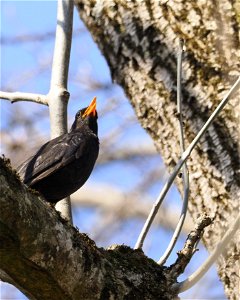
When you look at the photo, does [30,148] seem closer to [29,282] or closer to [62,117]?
[62,117]

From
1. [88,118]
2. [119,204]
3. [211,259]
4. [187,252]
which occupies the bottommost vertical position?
[211,259]

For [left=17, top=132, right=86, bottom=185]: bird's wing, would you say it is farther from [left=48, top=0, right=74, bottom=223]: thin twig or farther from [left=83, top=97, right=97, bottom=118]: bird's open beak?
[left=83, top=97, right=97, bottom=118]: bird's open beak

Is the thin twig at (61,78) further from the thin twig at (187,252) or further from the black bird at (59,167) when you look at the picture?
the thin twig at (187,252)

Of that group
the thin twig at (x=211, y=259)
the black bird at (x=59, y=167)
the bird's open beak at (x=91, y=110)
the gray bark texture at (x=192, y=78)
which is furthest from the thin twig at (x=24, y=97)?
the bird's open beak at (x=91, y=110)

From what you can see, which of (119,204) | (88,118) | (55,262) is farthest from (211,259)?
(119,204)

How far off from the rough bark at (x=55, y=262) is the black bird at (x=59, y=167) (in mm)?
1093

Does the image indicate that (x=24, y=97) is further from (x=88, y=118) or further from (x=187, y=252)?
(x=88, y=118)

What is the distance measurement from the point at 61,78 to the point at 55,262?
4.00ft

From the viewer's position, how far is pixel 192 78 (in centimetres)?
357

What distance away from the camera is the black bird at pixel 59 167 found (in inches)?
153

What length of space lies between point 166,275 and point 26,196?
702 millimetres

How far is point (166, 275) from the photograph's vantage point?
2783mm

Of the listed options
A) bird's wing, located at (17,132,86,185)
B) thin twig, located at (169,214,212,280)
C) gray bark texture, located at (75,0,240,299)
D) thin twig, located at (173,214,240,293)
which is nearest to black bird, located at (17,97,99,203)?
bird's wing, located at (17,132,86,185)

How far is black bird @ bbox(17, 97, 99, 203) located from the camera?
3885 millimetres
